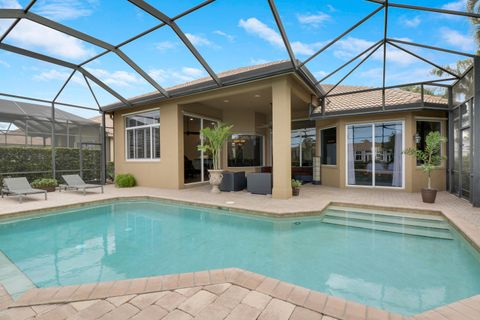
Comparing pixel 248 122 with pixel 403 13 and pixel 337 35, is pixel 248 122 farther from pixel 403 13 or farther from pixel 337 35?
pixel 403 13

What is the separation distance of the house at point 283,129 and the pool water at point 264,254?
301cm

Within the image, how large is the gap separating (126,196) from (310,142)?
29.5ft

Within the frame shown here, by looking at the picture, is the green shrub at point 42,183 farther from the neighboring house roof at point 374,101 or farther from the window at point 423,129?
the window at point 423,129

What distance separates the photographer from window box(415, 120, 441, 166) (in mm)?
8969

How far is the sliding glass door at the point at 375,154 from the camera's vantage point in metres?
9.14

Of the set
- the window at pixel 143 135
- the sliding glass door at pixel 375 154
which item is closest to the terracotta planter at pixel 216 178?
the window at pixel 143 135

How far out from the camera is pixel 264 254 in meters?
4.08

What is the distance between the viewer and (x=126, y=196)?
342 inches

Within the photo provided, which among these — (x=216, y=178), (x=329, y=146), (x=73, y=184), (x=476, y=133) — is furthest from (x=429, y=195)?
(x=73, y=184)

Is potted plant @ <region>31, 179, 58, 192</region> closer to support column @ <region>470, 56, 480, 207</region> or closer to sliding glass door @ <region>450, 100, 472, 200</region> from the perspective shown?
support column @ <region>470, 56, 480, 207</region>

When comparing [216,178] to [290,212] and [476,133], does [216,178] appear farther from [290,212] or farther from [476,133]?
[476,133]

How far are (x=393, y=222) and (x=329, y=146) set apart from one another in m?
5.69

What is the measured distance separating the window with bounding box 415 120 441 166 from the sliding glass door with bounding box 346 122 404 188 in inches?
22.8

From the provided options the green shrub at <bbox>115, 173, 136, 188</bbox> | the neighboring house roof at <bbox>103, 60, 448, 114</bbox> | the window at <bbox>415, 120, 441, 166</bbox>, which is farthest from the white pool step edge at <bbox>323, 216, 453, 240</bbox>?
the green shrub at <bbox>115, 173, 136, 188</bbox>
